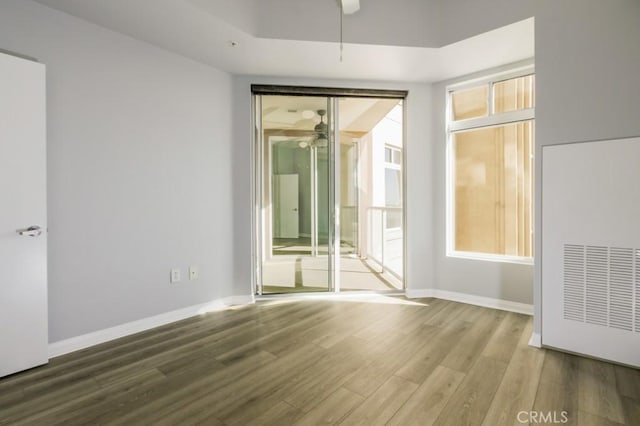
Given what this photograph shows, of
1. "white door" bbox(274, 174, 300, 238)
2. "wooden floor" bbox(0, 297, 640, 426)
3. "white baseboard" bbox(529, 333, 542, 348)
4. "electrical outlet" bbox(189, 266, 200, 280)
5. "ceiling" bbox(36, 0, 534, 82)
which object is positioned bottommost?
"wooden floor" bbox(0, 297, 640, 426)

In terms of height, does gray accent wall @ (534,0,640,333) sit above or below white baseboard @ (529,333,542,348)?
above

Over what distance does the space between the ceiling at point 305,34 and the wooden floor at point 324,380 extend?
8.50 ft

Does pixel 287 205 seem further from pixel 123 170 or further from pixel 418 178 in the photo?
A: pixel 123 170

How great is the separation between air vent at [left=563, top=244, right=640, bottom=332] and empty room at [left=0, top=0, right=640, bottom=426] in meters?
0.01

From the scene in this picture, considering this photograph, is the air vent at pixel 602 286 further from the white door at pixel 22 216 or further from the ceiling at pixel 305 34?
the white door at pixel 22 216

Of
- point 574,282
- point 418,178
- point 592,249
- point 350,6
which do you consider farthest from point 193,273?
point 592,249

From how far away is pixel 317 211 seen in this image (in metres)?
4.03

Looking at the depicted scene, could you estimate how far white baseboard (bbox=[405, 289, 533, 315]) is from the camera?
3330mm

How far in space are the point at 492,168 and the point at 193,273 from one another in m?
3.46

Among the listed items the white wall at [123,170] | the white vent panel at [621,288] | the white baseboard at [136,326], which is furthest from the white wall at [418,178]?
the white baseboard at [136,326]

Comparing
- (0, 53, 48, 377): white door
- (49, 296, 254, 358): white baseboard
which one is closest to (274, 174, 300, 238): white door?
(49, 296, 254, 358): white baseboard

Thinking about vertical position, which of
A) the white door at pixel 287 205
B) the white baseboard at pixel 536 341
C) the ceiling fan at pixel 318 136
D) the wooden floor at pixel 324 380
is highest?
the ceiling fan at pixel 318 136

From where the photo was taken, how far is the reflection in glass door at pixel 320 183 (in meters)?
3.92

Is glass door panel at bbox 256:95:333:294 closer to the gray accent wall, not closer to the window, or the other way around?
the window
